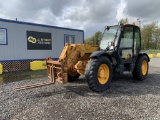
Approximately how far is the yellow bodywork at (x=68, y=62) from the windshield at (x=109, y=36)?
0.93 metres

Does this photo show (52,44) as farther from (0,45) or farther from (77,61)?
(77,61)

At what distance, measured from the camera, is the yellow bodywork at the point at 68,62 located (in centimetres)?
611

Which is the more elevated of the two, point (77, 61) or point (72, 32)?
point (72, 32)

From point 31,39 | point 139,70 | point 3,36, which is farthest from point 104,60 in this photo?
point 31,39

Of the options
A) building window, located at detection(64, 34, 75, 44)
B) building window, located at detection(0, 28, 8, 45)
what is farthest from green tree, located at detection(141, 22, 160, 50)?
building window, located at detection(0, 28, 8, 45)

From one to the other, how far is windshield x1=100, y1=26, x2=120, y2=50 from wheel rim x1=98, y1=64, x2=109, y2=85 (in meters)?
1.21

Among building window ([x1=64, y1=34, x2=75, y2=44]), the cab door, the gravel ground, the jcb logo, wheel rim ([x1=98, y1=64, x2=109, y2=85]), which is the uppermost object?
building window ([x1=64, y1=34, x2=75, y2=44])

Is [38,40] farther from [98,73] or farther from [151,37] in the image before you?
[151,37]

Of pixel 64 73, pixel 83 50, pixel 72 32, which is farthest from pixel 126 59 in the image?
pixel 72 32

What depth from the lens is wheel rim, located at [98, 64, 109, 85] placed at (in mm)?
6197

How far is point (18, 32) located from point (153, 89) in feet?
33.3

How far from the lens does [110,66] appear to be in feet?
21.0

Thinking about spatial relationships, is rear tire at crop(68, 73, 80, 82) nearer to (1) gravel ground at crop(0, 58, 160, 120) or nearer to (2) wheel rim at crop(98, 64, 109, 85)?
(1) gravel ground at crop(0, 58, 160, 120)

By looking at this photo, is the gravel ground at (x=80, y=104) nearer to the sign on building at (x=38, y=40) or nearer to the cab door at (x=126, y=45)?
the cab door at (x=126, y=45)
